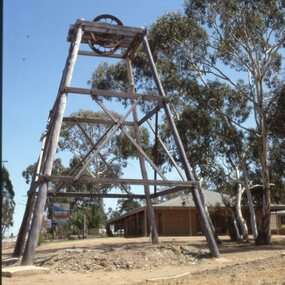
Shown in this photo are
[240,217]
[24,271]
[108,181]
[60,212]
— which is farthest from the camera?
[60,212]

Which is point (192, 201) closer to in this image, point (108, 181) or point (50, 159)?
point (108, 181)

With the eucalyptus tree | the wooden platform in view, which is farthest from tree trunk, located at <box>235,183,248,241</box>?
the wooden platform

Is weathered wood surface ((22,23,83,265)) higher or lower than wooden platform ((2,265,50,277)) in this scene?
higher

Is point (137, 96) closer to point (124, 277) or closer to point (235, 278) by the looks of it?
point (124, 277)

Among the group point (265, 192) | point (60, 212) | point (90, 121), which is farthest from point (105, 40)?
point (60, 212)

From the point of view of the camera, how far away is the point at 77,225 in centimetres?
5491

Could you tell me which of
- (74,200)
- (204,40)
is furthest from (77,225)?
(204,40)

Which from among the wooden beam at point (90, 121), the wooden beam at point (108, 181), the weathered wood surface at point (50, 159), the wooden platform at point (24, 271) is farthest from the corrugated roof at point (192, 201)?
the wooden platform at point (24, 271)

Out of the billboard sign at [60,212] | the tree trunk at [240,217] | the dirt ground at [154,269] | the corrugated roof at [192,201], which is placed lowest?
the dirt ground at [154,269]

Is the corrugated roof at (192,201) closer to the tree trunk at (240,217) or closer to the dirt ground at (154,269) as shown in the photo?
the tree trunk at (240,217)

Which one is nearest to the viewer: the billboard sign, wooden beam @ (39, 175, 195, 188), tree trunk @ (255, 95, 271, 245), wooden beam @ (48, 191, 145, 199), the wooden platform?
the wooden platform

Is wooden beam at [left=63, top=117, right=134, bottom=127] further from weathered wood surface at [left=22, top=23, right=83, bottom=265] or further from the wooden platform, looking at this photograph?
the wooden platform

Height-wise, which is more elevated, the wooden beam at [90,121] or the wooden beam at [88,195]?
the wooden beam at [90,121]

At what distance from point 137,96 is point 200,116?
9.30 meters
